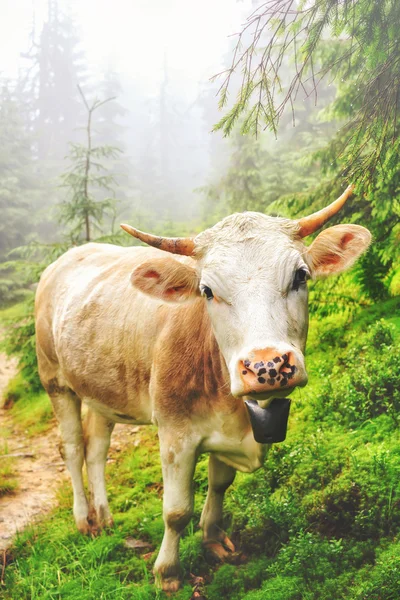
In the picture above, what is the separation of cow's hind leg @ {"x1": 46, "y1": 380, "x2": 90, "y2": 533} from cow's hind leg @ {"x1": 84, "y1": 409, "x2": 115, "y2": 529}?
79mm

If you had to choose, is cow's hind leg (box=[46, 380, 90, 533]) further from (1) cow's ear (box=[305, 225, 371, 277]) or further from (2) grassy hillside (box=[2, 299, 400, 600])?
(1) cow's ear (box=[305, 225, 371, 277])

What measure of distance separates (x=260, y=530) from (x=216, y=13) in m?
15.3

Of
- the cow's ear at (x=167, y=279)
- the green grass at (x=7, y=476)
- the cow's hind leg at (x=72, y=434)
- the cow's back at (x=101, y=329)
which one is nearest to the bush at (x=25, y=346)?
the green grass at (x=7, y=476)

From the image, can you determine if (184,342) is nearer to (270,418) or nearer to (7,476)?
(270,418)

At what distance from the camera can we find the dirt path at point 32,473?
4.77 metres

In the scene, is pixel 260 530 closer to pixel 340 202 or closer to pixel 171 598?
pixel 171 598

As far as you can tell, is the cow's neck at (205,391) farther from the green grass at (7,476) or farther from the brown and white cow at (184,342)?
the green grass at (7,476)

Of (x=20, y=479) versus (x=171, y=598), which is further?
(x=20, y=479)

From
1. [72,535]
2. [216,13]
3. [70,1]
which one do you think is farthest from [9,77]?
[72,535]

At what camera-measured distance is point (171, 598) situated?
3.27m

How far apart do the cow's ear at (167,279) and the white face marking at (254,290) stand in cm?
22

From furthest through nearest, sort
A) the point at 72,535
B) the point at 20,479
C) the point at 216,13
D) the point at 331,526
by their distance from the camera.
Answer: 1. the point at 216,13
2. the point at 20,479
3. the point at 72,535
4. the point at 331,526

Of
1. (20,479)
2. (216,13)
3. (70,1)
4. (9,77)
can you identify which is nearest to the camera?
(20,479)

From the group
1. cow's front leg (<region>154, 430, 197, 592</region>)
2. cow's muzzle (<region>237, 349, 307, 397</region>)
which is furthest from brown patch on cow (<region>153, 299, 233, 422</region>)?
cow's muzzle (<region>237, 349, 307, 397</region>)
